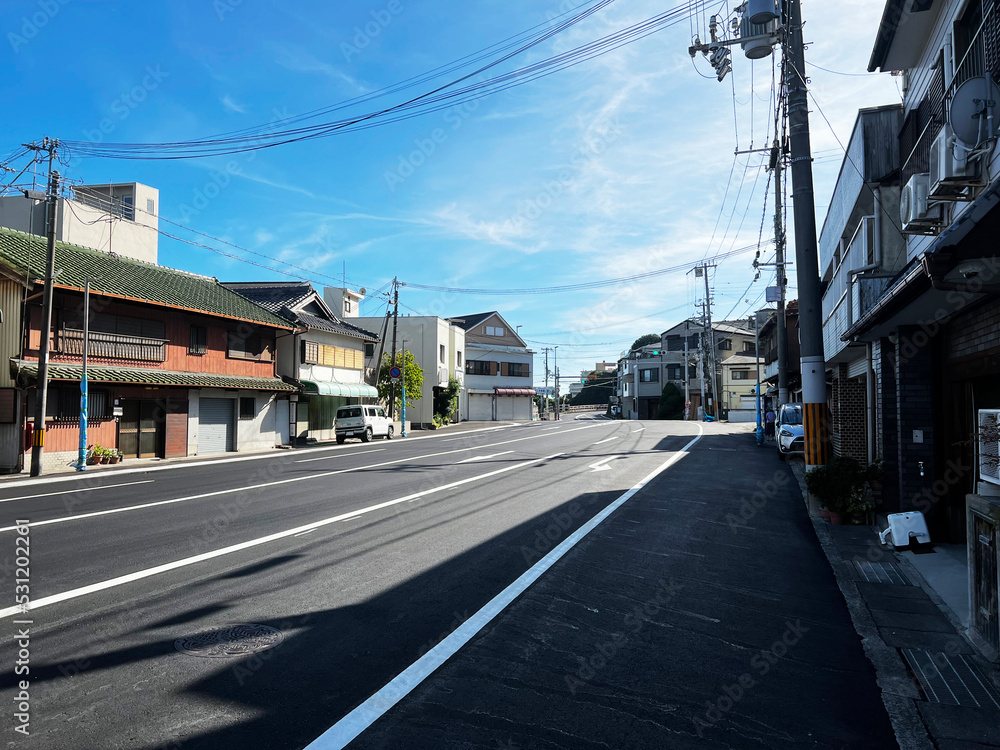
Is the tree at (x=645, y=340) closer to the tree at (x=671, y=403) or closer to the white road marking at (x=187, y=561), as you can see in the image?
the tree at (x=671, y=403)

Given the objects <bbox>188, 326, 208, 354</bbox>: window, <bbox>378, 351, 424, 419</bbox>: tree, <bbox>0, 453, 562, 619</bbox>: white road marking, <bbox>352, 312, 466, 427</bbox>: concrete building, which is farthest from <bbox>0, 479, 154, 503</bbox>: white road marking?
<bbox>352, 312, 466, 427</bbox>: concrete building

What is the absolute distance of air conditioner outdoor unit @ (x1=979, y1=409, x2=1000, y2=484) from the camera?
554cm

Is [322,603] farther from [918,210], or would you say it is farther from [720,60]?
[720,60]

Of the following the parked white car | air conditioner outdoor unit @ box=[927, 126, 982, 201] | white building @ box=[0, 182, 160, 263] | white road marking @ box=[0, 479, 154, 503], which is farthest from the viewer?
white building @ box=[0, 182, 160, 263]

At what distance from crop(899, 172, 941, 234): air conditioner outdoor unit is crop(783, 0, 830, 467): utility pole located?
280 cm

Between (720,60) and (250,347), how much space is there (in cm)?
2322

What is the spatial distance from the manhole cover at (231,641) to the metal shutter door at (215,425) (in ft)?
76.6

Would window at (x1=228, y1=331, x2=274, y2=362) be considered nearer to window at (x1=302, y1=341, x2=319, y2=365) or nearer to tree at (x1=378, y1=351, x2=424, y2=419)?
window at (x1=302, y1=341, x2=319, y2=365)

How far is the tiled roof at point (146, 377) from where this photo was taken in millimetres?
19578

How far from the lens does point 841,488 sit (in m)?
10.4

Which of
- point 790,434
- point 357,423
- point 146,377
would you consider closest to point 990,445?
point 790,434

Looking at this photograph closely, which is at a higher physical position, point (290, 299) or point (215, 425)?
point (290, 299)

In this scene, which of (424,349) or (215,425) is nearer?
(215,425)

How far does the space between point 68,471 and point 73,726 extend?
1910 cm
